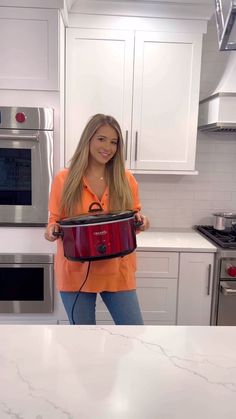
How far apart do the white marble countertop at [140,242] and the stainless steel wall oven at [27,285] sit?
0.19 ft

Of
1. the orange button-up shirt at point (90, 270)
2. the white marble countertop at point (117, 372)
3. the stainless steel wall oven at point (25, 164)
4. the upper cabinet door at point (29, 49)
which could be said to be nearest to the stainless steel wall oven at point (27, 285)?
the stainless steel wall oven at point (25, 164)

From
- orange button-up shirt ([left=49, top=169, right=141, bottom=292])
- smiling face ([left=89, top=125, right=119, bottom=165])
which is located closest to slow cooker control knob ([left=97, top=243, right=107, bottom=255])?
orange button-up shirt ([left=49, top=169, right=141, bottom=292])

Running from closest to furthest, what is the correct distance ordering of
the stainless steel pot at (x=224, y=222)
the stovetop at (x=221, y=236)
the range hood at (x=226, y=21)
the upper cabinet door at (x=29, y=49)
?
the range hood at (x=226, y=21)
the upper cabinet door at (x=29, y=49)
the stovetop at (x=221, y=236)
the stainless steel pot at (x=224, y=222)

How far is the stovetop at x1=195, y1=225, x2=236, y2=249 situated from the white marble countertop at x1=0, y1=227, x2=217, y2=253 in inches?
1.8

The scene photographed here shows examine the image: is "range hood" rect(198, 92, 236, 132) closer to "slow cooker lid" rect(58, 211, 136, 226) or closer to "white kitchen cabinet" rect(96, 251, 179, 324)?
A: "white kitchen cabinet" rect(96, 251, 179, 324)

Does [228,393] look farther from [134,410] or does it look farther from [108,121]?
[108,121]

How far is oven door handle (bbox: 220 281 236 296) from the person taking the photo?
Result: 211 cm

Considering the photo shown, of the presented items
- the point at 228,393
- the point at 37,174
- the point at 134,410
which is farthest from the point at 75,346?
the point at 37,174

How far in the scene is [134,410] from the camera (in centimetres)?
67

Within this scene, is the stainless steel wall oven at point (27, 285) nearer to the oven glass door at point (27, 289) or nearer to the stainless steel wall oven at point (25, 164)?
the oven glass door at point (27, 289)

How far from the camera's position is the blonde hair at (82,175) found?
1.53m

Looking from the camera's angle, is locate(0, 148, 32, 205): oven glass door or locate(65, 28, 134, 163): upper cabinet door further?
locate(65, 28, 134, 163): upper cabinet door

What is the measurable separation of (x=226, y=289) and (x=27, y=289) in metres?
1.17

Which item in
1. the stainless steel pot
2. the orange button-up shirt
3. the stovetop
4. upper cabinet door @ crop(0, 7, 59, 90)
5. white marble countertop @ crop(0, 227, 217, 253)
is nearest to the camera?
the orange button-up shirt
